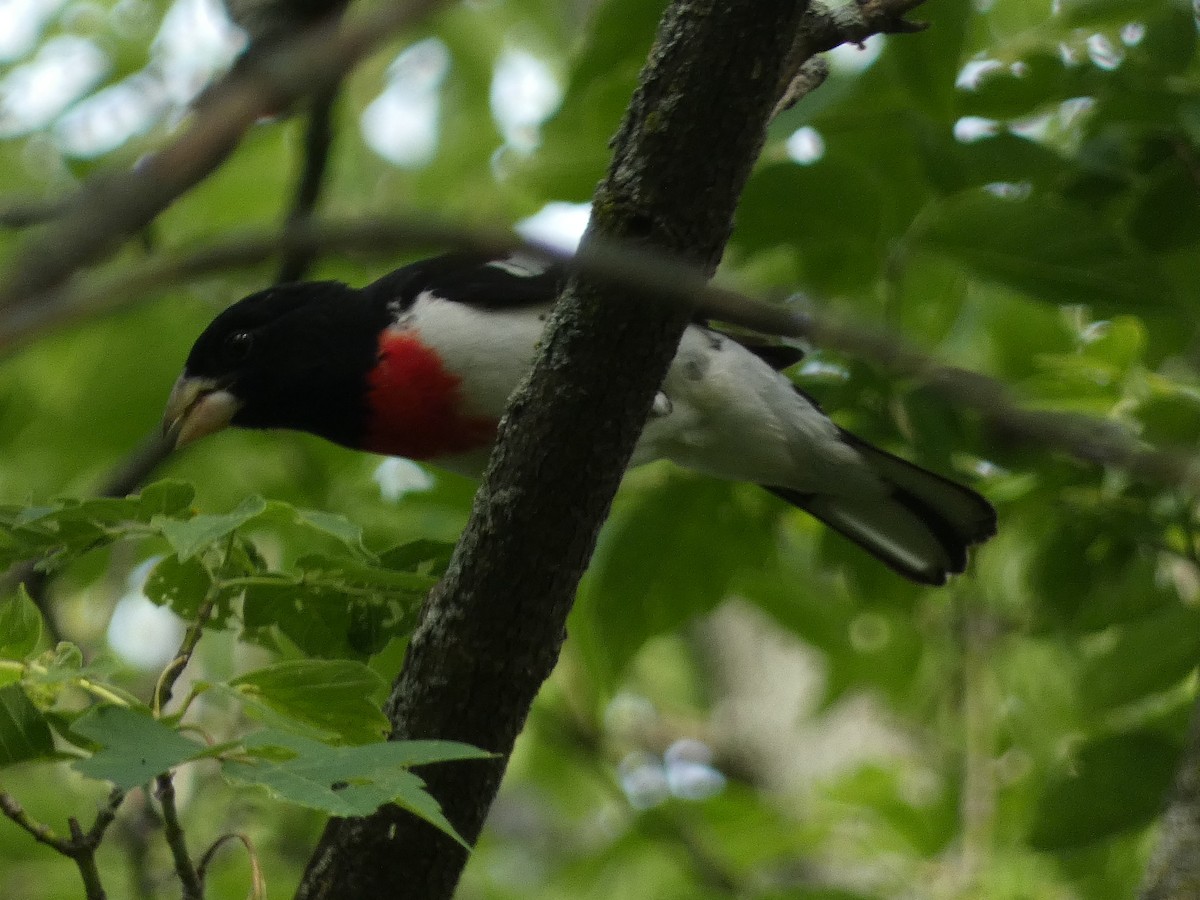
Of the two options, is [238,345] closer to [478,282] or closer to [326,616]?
[478,282]

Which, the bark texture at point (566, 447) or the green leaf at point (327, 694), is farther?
the bark texture at point (566, 447)

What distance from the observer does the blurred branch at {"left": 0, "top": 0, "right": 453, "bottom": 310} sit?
29.4 inches

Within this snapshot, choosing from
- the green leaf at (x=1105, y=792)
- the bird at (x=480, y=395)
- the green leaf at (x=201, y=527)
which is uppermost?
the green leaf at (x=201, y=527)

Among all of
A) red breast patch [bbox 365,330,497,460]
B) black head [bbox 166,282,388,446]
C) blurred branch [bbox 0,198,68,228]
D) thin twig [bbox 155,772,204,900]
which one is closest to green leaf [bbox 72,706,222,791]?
thin twig [bbox 155,772,204,900]

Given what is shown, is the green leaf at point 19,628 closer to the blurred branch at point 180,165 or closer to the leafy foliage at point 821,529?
the leafy foliage at point 821,529

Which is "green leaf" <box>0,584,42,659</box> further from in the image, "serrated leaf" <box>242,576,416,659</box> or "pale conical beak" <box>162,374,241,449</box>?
"pale conical beak" <box>162,374,241,449</box>

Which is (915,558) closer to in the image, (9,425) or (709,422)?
(709,422)

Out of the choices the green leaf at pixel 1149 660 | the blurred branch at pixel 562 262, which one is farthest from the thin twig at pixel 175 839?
the green leaf at pixel 1149 660

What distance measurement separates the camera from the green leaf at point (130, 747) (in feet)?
5.50

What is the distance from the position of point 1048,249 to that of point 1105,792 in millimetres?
1401

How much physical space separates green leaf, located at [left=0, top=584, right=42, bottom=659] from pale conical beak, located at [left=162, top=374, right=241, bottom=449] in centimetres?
206

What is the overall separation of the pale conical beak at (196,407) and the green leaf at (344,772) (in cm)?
242

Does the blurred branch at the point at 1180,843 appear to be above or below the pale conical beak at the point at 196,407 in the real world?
below

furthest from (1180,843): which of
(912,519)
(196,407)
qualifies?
(196,407)
